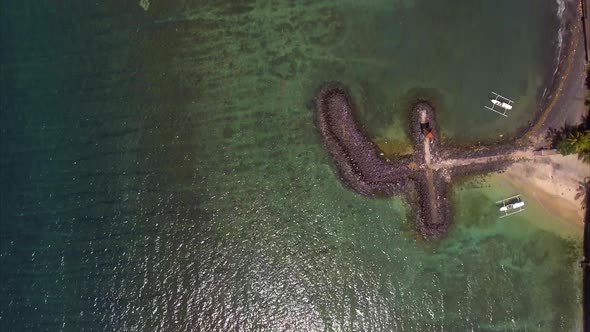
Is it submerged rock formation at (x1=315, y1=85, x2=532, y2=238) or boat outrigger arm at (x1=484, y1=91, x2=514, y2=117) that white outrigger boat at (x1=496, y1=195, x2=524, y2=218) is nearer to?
submerged rock formation at (x1=315, y1=85, x2=532, y2=238)

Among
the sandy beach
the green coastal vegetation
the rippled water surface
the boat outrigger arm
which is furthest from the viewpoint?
the rippled water surface

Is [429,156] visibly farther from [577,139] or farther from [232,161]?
[232,161]

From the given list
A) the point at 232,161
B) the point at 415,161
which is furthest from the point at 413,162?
the point at 232,161

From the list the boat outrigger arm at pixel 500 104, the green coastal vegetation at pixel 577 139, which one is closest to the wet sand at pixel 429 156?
the green coastal vegetation at pixel 577 139

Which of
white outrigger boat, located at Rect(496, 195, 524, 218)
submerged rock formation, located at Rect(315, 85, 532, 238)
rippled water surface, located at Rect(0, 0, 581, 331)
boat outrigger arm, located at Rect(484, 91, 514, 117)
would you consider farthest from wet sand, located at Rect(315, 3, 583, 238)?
boat outrigger arm, located at Rect(484, 91, 514, 117)

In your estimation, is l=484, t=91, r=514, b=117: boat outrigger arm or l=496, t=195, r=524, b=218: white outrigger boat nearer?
l=496, t=195, r=524, b=218: white outrigger boat

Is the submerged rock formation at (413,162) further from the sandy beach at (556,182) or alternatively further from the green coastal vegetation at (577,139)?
the green coastal vegetation at (577,139)

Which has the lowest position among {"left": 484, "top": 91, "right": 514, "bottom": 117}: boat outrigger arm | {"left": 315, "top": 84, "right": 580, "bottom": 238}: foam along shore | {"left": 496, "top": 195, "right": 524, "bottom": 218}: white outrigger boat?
{"left": 496, "top": 195, "right": 524, "bottom": 218}: white outrigger boat
